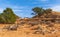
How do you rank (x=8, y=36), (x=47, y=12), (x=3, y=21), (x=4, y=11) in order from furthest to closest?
(x=47, y=12), (x=4, y=11), (x=3, y=21), (x=8, y=36)

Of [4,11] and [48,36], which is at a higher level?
[4,11]

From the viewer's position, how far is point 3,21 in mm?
39125

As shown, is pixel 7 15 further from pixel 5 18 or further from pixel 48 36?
pixel 48 36

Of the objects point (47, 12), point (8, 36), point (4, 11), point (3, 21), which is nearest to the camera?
point (8, 36)

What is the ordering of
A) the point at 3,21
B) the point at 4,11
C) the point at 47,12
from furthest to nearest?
the point at 47,12 → the point at 4,11 → the point at 3,21

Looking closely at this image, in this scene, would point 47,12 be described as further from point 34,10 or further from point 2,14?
point 2,14

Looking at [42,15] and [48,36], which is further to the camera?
[42,15]

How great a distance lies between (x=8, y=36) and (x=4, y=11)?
27148mm

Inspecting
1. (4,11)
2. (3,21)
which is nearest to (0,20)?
(3,21)

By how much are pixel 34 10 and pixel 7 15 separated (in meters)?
32.6

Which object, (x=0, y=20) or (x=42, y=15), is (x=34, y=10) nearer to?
(x=42, y=15)

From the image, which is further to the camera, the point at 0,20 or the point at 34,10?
the point at 34,10

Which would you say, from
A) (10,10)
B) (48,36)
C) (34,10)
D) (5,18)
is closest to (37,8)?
(34,10)

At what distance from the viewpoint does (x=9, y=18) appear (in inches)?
1571
